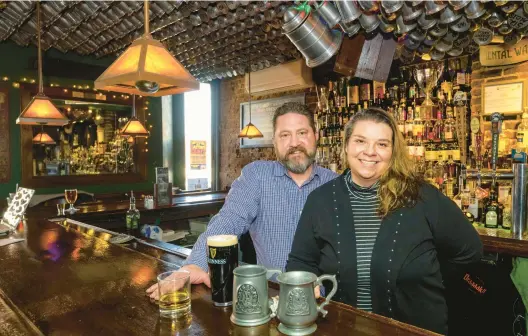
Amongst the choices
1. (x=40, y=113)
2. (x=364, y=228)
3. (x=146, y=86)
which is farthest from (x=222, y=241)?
(x=40, y=113)

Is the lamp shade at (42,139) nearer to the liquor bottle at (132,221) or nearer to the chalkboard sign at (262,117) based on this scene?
the chalkboard sign at (262,117)

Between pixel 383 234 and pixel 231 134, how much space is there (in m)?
6.64

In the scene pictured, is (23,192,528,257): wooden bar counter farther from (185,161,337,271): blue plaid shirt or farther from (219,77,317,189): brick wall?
(219,77,317,189): brick wall

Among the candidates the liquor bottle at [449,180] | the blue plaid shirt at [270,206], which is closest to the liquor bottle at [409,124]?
the liquor bottle at [449,180]

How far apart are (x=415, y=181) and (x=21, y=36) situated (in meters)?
5.74

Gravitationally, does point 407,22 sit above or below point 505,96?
above

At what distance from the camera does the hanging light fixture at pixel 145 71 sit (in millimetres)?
1854

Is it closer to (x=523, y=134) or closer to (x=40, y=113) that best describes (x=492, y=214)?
(x=523, y=134)

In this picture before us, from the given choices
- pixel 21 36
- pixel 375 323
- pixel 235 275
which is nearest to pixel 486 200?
pixel 375 323

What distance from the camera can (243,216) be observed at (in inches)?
71.9

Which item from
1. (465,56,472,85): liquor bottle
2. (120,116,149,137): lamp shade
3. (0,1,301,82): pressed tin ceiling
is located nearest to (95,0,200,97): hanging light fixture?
(0,1,301,82): pressed tin ceiling

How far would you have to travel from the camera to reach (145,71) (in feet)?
6.01

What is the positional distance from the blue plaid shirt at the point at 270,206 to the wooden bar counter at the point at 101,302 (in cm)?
39


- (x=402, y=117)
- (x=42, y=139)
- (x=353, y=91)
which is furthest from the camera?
(x=42, y=139)
